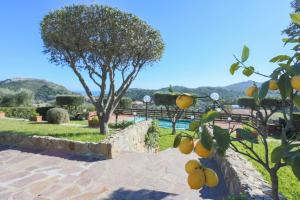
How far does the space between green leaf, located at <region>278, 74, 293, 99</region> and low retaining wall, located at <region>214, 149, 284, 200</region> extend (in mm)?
3093

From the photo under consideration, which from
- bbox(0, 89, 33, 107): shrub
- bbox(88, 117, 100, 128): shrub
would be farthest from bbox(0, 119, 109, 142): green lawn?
bbox(0, 89, 33, 107): shrub

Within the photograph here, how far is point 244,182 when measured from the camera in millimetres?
4223

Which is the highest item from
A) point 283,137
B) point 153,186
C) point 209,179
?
point 283,137

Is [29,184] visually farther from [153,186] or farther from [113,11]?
[113,11]

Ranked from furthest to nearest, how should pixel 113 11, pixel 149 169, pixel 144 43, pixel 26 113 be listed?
pixel 26 113 → pixel 144 43 → pixel 113 11 → pixel 149 169

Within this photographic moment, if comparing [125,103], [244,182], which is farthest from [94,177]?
[125,103]

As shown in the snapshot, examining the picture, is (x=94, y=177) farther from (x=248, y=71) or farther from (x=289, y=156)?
(x=289, y=156)

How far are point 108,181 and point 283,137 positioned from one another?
16.5 ft

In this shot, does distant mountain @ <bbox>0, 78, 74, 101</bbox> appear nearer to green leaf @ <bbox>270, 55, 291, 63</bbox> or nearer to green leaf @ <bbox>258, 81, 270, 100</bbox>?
green leaf @ <bbox>270, 55, 291, 63</bbox>

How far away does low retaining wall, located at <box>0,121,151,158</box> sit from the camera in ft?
25.2

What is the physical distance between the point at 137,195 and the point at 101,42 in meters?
7.33

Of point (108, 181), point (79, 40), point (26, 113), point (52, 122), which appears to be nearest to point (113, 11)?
point (79, 40)

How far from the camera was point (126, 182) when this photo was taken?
580 cm

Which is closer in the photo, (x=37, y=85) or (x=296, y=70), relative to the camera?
(x=296, y=70)
